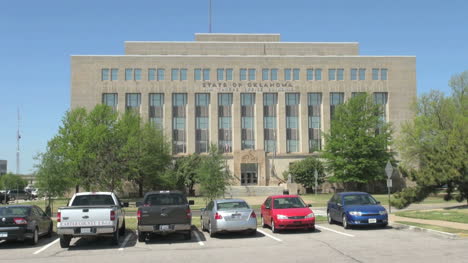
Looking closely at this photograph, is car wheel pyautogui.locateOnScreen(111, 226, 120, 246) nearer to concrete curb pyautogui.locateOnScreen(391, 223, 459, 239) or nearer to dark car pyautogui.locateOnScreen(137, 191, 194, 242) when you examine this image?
dark car pyautogui.locateOnScreen(137, 191, 194, 242)

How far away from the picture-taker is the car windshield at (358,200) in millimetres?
19969

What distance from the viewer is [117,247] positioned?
1552cm

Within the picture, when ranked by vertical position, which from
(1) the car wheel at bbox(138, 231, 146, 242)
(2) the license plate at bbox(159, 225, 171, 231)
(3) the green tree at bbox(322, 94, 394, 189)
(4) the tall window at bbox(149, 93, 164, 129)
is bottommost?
(1) the car wheel at bbox(138, 231, 146, 242)

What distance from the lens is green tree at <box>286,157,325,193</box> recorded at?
64.4m

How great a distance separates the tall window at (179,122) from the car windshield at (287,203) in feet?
174

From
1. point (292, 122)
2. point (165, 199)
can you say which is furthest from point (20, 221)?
point (292, 122)

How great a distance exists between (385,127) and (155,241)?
47.5 metres

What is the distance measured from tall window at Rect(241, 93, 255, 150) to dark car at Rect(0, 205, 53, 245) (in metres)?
55.0

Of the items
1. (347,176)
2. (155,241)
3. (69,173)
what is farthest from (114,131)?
(155,241)

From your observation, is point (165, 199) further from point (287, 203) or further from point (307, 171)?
point (307, 171)

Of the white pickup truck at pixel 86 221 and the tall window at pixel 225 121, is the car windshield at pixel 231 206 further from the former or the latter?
the tall window at pixel 225 121

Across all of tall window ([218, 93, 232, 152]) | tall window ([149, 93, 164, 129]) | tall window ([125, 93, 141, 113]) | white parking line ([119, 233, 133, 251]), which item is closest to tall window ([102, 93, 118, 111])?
tall window ([125, 93, 141, 113])

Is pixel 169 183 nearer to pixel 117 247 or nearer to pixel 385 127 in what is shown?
pixel 385 127

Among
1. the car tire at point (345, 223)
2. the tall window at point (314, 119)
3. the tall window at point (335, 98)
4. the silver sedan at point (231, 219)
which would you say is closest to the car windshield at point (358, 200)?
the car tire at point (345, 223)
